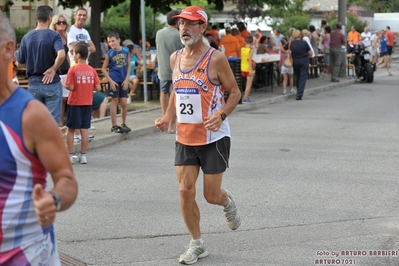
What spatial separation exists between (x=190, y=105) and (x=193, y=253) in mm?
1129

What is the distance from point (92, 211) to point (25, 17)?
105 feet

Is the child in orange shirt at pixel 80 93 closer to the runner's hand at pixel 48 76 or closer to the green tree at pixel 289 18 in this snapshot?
the runner's hand at pixel 48 76

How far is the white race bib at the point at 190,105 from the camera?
6.02 meters

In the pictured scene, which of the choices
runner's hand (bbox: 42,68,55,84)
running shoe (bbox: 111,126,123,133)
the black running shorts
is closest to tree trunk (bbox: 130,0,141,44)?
running shoe (bbox: 111,126,123,133)

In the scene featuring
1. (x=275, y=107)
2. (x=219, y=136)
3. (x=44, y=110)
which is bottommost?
(x=275, y=107)

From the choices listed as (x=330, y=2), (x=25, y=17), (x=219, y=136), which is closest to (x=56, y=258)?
(x=219, y=136)

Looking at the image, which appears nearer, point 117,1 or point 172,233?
point 172,233

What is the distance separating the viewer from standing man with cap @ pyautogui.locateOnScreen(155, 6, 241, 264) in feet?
19.6

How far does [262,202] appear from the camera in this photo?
323 inches

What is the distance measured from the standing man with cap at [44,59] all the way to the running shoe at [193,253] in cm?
442

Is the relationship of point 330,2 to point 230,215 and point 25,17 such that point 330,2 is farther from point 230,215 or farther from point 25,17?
point 230,215

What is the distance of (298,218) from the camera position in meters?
7.49

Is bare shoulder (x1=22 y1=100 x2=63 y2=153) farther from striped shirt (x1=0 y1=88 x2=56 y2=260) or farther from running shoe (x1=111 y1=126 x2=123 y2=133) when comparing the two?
running shoe (x1=111 y1=126 x2=123 y2=133)

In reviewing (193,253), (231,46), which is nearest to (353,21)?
(231,46)
